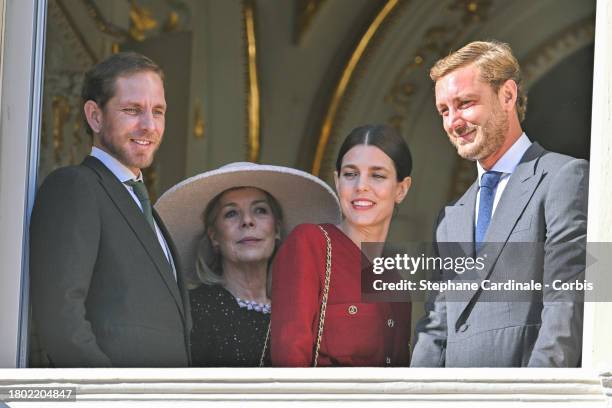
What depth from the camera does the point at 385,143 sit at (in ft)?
22.0

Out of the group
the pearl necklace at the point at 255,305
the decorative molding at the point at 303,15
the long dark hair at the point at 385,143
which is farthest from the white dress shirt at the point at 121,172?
the decorative molding at the point at 303,15

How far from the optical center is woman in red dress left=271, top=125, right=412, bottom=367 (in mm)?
6559

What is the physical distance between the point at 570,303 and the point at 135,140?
173 centimetres

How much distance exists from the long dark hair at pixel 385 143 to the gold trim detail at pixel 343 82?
0.08m

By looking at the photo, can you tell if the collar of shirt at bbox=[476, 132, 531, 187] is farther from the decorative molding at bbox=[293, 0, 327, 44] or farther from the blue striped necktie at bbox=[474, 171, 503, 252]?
the decorative molding at bbox=[293, 0, 327, 44]

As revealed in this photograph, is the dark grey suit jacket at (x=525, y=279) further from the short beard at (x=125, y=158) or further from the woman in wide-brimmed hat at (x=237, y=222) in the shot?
the short beard at (x=125, y=158)

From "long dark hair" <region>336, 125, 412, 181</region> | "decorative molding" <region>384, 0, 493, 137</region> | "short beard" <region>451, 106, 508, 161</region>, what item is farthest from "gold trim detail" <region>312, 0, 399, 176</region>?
"short beard" <region>451, 106, 508, 161</region>

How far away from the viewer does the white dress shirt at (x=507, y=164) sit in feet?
21.7
